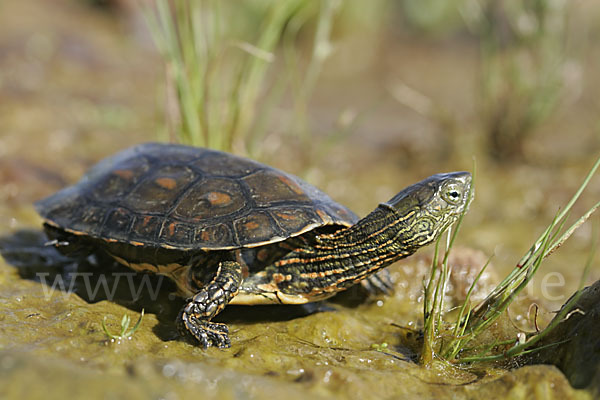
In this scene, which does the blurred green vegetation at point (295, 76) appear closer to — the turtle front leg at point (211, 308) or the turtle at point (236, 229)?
the turtle at point (236, 229)

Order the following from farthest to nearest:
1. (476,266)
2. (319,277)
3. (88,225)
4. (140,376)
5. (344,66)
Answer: (344,66), (476,266), (88,225), (319,277), (140,376)

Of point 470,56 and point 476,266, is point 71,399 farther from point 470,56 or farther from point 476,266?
point 470,56

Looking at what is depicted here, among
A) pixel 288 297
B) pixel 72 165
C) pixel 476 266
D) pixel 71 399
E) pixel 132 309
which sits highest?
pixel 72 165

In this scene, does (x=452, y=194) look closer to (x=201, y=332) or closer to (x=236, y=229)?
(x=236, y=229)

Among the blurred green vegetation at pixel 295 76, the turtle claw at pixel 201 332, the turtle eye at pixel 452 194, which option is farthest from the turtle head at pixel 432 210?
the blurred green vegetation at pixel 295 76

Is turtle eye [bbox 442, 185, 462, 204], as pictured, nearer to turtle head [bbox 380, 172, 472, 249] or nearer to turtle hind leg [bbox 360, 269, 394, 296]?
turtle head [bbox 380, 172, 472, 249]

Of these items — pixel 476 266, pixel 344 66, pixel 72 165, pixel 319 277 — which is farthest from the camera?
pixel 344 66

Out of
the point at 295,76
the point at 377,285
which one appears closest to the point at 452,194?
the point at 377,285

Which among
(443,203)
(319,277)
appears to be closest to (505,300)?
(443,203)
